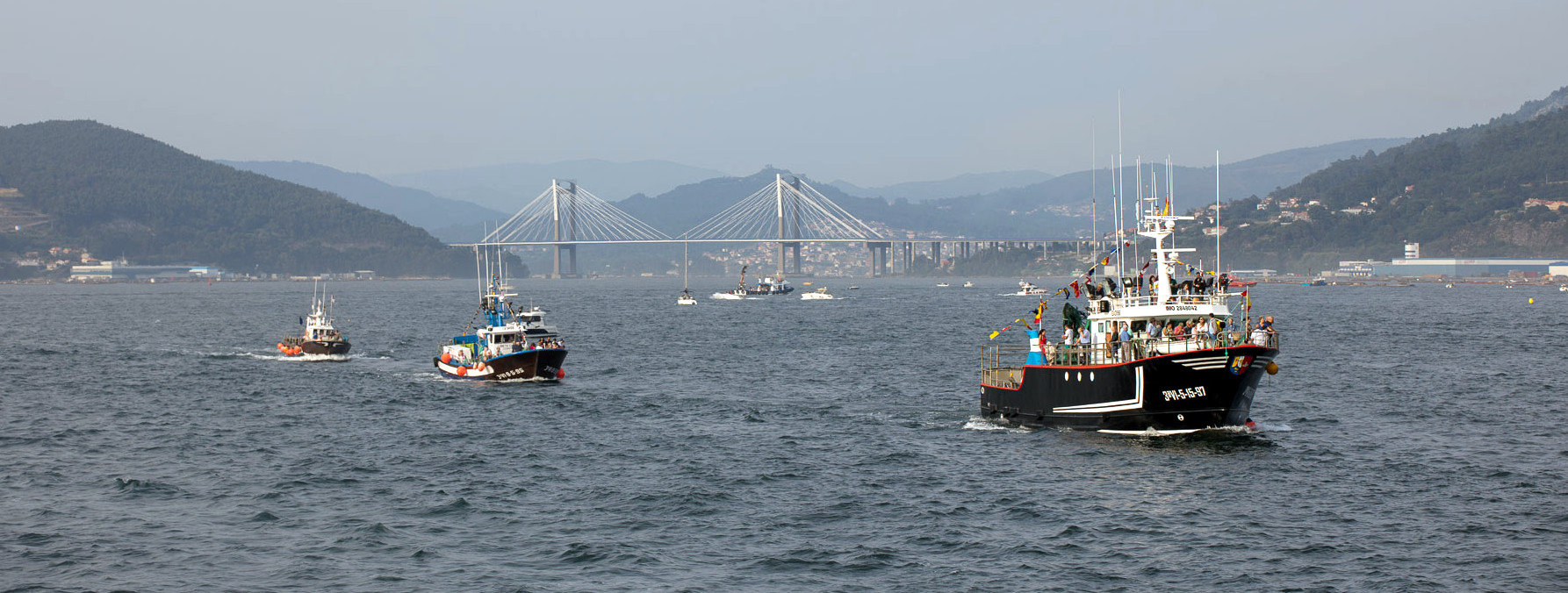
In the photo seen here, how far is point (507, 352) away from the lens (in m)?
59.2

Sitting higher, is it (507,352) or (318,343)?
(507,352)

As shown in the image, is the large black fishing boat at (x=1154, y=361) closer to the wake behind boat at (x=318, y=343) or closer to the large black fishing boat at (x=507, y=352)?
the large black fishing boat at (x=507, y=352)

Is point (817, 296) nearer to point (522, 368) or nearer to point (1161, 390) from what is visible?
point (522, 368)

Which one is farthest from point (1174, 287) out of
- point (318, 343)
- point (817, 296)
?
point (817, 296)

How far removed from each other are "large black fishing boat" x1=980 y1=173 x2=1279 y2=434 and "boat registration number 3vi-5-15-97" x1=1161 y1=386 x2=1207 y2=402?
0.02m

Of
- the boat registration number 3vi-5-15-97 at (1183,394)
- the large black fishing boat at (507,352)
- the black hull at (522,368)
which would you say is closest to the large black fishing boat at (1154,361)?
the boat registration number 3vi-5-15-97 at (1183,394)

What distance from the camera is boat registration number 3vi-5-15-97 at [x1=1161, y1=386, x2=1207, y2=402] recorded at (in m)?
36.0

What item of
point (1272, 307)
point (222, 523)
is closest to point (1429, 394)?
point (222, 523)

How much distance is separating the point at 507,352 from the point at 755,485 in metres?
27.7

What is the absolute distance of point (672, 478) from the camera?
115 ft

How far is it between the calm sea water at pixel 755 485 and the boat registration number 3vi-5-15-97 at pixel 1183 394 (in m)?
1.24

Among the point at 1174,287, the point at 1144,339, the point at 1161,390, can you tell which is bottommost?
the point at 1161,390

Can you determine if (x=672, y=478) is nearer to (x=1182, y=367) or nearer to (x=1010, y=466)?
(x=1010, y=466)

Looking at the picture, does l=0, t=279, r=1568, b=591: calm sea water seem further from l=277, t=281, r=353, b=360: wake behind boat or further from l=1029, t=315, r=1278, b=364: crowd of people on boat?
l=277, t=281, r=353, b=360: wake behind boat
